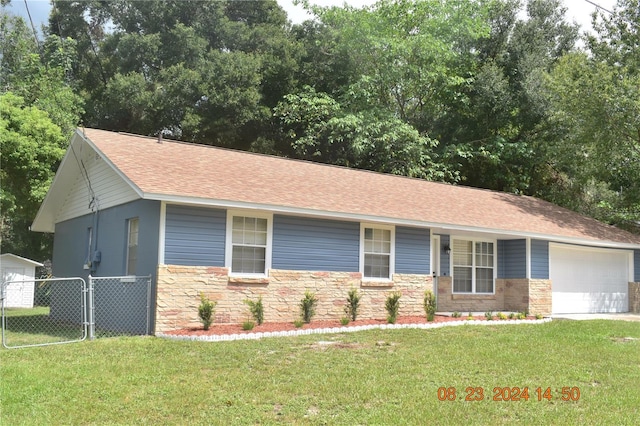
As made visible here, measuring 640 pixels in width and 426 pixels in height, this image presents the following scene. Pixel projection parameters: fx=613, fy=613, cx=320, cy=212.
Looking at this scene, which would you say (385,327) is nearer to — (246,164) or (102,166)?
(246,164)

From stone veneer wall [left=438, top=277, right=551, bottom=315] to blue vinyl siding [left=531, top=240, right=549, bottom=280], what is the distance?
21 cm

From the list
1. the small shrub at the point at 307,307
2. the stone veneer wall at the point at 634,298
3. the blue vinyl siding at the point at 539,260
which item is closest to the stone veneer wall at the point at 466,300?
the blue vinyl siding at the point at 539,260

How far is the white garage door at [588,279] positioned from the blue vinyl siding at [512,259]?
1.33 m

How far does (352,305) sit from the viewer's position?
1424 cm

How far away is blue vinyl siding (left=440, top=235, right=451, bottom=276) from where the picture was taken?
17.6 m

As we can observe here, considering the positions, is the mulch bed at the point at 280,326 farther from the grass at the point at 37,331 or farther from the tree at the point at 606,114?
the tree at the point at 606,114

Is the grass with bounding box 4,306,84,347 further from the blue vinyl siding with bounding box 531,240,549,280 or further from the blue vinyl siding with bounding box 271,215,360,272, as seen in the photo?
the blue vinyl siding with bounding box 531,240,549,280

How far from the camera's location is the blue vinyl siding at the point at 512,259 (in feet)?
58.7

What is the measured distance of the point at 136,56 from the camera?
31094 millimetres

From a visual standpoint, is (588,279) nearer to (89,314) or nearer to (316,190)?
(316,190)

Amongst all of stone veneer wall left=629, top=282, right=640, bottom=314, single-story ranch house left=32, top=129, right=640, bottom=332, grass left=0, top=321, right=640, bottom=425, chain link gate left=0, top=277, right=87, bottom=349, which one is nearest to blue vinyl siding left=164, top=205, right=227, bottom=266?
single-story ranch house left=32, top=129, right=640, bottom=332

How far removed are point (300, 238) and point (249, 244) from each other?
1.29m

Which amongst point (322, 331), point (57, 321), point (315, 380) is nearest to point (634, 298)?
point (322, 331)

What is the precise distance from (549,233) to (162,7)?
24.3 m
